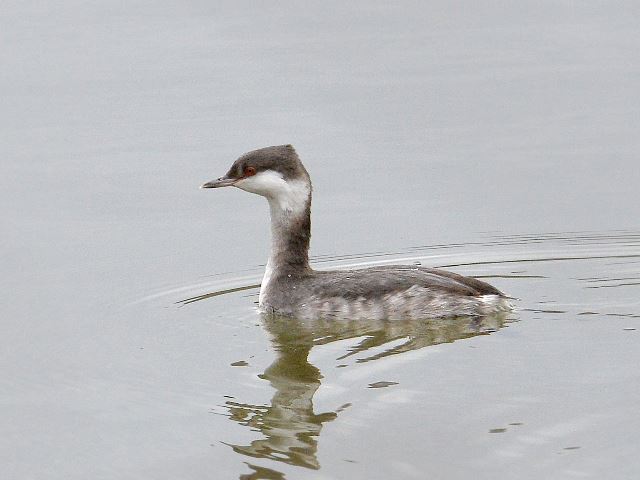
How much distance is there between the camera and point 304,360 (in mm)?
10031

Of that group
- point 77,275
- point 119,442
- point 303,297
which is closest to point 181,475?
point 119,442

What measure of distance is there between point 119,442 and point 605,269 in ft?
15.3

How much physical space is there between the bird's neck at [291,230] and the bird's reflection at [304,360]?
0.56m

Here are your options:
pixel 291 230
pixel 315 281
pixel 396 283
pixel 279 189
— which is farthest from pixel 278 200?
pixel 396 283

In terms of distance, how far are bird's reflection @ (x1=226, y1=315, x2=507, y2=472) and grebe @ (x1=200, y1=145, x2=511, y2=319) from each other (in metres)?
0.08

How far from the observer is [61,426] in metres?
8.91

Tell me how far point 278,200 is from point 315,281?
736 mm

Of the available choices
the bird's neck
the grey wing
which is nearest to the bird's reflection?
the grey wing

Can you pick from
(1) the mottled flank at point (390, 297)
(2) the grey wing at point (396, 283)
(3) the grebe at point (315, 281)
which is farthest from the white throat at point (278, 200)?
(2) the grey wing at point (396, 283)

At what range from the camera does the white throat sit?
11.4 metres

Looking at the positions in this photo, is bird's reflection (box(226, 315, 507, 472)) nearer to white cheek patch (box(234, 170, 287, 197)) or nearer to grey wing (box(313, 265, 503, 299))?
grey wing (box(313, 265, 503, 299))

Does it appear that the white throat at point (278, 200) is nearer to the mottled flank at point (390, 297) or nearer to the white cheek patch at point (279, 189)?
the white cheek patch at point (279, 189)

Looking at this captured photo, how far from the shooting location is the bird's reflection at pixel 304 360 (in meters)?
8.29

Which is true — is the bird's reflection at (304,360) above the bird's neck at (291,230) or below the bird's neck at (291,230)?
below
